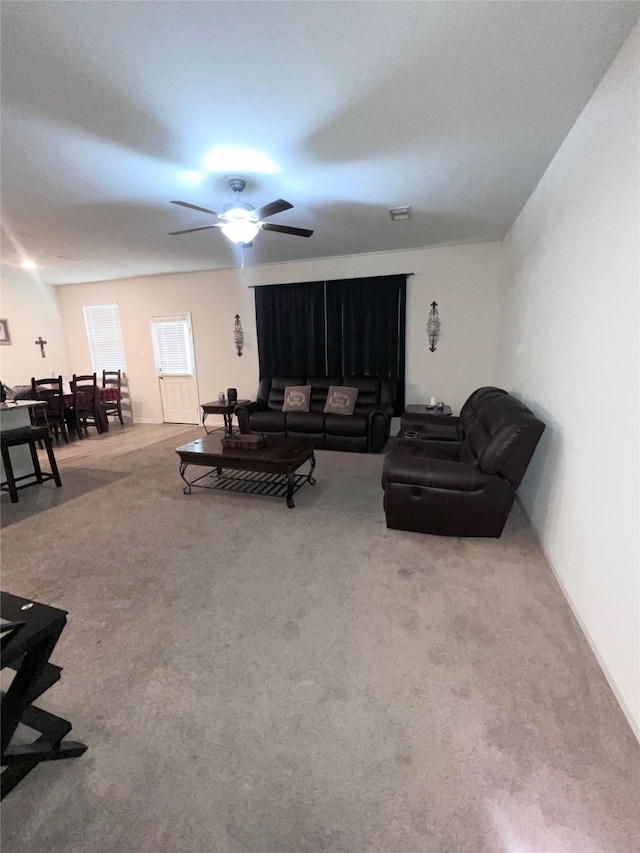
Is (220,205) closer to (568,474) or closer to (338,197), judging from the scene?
(338,197)

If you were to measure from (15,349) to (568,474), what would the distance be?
812cm

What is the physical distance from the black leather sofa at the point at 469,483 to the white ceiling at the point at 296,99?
182cm

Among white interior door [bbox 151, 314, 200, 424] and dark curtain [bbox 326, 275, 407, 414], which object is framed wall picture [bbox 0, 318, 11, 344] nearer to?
white interior door [bbox 151, 314, 200, 424]

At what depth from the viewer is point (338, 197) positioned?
3.28m

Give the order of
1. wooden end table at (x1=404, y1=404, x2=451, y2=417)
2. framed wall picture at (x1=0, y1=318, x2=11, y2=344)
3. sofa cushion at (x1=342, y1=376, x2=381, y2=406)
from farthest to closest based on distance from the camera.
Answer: framed wall picture at (x1=0, y1=318, x2=11, y2=344), sofa cushion at (x1=342, y1=376, x2=381, y2=406), wooden end table at (x1=404, y1=404, x2=451, y2=417)

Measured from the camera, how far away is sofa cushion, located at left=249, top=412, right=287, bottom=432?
17.2 feet

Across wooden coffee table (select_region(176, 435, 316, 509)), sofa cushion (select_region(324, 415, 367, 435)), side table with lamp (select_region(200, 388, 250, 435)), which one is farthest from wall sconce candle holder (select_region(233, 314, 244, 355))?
wooden coffee table (select_region(176, 435, 316, 509))

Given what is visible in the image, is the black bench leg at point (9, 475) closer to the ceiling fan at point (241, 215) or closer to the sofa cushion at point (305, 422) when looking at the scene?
the ceiling fan at point (241, 215)

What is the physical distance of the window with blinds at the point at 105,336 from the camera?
7.05 meters

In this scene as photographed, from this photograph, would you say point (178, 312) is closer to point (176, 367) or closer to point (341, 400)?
point (176, 367)

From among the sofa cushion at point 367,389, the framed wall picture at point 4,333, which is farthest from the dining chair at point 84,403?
the sofa cushion at point 367,389

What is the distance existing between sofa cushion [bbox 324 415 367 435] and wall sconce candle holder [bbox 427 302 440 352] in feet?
5.11

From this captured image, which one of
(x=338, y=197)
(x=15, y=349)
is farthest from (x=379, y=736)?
(x=15, y=349)

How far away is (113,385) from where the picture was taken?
7.12 m
